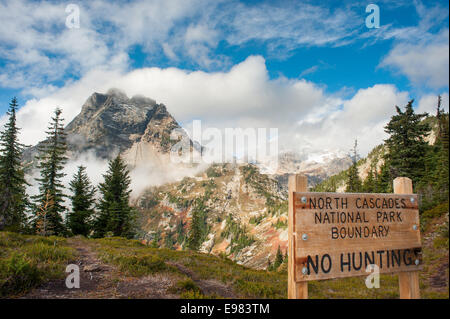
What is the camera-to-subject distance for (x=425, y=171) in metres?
27.6

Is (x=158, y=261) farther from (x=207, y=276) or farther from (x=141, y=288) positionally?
(x=141, y=288)

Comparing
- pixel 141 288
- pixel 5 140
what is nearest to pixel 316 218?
pixel 141 288

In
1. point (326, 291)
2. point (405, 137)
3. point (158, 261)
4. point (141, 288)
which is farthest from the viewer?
point (405, 137)

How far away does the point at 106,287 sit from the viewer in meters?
7.88

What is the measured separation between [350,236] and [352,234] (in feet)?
0.21

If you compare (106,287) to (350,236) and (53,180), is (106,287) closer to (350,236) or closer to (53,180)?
(350,236)

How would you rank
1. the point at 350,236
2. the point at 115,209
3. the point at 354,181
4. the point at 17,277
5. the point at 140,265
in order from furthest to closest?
the point at 354,181 < the point at 115,209 < the point at 140,265 < the point at 17,277 < the point at 350,236

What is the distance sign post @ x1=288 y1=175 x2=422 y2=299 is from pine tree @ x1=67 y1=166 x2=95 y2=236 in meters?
38.2

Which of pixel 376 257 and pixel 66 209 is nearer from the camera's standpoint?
pixel 376 257

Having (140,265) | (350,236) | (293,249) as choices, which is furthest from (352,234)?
(140,265)
